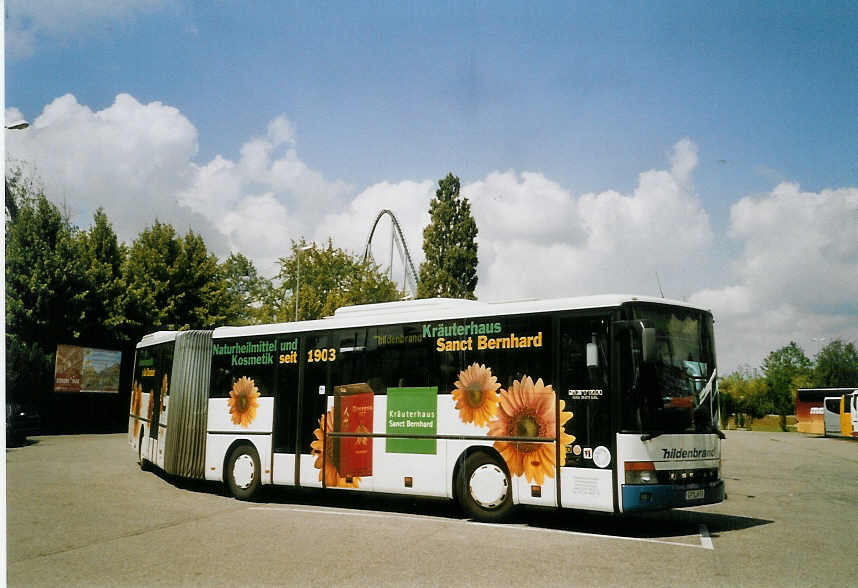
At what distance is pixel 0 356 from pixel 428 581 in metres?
4.82

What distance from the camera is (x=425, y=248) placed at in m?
57.1

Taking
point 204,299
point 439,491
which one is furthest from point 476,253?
point 439,491

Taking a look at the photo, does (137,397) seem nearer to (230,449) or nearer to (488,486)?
(230,449)

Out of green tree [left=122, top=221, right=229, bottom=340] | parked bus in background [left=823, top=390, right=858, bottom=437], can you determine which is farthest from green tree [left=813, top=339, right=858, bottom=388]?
green tree [left=122, top=221, right=229, bottom=340]

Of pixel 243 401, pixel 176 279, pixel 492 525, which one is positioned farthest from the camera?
pixel 176 279

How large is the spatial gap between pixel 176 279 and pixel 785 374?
2458 inches

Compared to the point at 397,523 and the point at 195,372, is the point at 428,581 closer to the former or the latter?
the point at 397,523

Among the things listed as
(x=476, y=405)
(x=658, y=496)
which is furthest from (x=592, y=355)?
(x=476, y=405)

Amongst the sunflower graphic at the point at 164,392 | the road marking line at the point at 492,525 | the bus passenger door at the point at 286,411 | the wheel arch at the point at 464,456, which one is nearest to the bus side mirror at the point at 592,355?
the wheel arch at the point at 464,456

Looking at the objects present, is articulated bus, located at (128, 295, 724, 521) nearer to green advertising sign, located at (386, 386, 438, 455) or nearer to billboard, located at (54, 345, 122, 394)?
green advertising sign, located at (386, 386, 438, 455)

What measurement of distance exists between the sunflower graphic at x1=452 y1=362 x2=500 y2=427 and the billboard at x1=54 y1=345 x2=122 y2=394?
2923 centimetres

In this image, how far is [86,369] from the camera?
36.3 m

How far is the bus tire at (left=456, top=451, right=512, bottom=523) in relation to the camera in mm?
10648

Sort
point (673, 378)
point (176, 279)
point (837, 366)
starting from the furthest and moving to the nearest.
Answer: point (837, 366), point (176, 279), point (673, 378)
